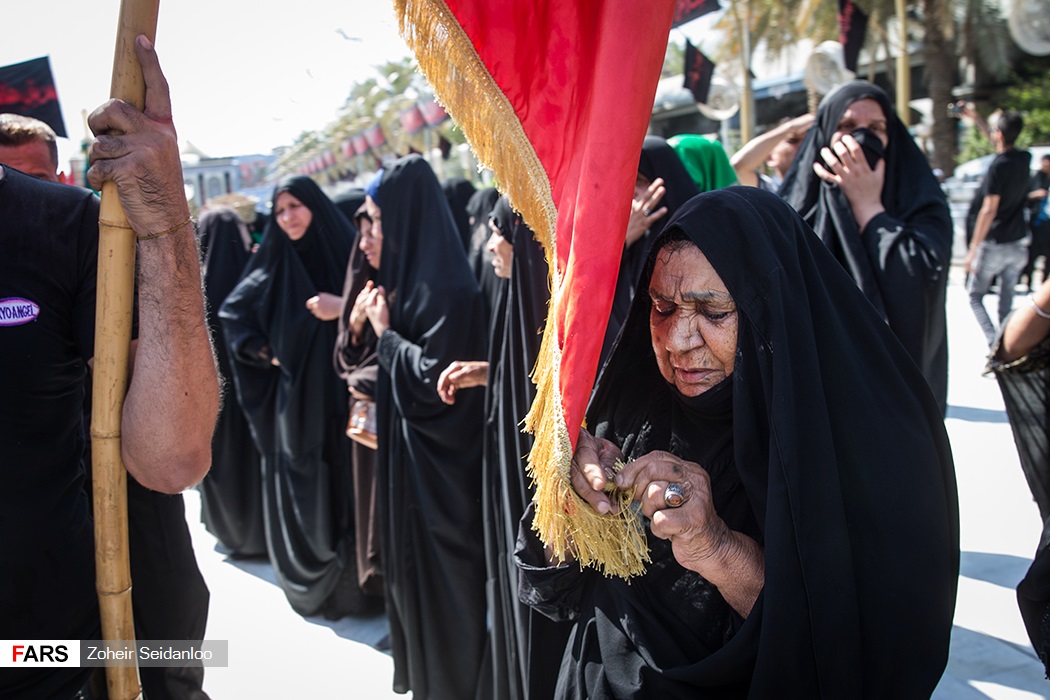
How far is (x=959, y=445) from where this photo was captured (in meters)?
5.56

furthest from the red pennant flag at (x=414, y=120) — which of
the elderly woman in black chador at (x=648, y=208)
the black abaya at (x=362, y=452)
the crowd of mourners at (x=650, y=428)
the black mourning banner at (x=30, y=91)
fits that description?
the elderly woman in black chador at (x=648, y=208)

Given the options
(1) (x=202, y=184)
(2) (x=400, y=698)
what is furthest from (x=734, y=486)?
(1) (x=202, y=184)

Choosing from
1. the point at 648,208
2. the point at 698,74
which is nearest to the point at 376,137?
the point at 698,74

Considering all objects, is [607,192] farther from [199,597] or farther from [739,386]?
[199,597]

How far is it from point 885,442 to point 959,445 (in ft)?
16.0

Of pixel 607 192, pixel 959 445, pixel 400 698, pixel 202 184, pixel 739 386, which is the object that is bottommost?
pixel 400 698

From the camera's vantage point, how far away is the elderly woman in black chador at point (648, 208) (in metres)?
2.45

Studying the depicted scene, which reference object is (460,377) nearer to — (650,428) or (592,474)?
(650,428)

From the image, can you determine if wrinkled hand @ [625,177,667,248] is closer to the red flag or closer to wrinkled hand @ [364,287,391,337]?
the red flag

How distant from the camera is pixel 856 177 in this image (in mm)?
3055

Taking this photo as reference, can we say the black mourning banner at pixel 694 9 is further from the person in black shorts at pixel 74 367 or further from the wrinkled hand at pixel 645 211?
the person in black shorts at pixel 74 367

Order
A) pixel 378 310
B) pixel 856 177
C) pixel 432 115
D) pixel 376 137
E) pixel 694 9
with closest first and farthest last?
1. pixel 856 177
2. pixel 378 310
3. pixel 694 9
4. pixel 432 115
5. pixel 376 137

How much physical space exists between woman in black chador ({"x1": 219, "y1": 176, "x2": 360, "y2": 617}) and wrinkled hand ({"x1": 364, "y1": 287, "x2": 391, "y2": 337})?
963 mm

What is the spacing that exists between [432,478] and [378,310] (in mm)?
763
